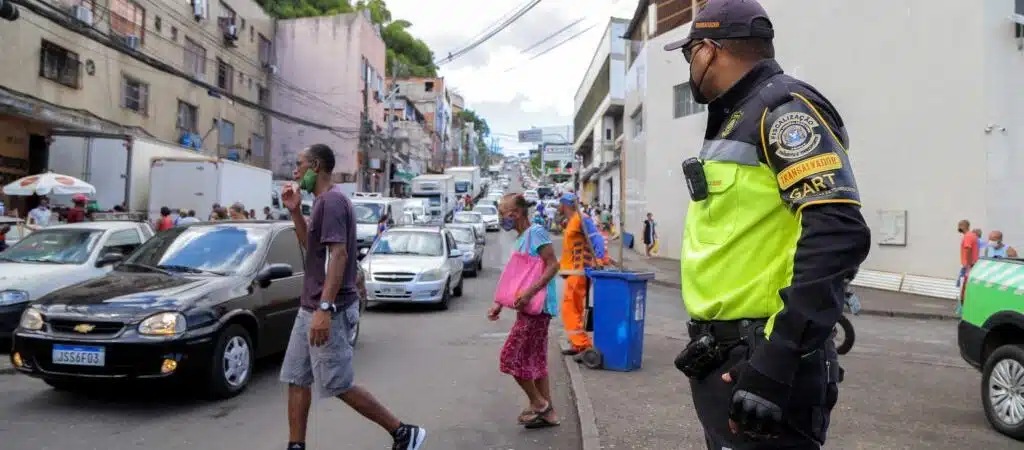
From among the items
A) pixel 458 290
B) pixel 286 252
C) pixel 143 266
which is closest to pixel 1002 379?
pixel 286 252

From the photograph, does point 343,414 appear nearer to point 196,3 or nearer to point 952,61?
point 952,61

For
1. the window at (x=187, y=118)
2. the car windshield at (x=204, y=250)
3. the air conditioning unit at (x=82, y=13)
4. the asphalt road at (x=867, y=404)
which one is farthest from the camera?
the window at (x=187, y=118)

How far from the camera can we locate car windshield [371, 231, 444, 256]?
45.7 feet

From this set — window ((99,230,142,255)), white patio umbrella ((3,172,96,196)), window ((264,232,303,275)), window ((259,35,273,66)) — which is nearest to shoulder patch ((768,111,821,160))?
window ((264,232,303,275))

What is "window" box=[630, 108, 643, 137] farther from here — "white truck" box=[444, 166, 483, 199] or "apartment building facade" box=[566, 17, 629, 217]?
"white truck" box=[444, 166, 483, 199]

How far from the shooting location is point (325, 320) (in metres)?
4.34

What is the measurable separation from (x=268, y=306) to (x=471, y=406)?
223 centimetres

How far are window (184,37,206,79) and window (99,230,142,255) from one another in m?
19.4

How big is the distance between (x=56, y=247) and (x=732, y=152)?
9564 mm

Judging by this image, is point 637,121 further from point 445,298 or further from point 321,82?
point 445,298

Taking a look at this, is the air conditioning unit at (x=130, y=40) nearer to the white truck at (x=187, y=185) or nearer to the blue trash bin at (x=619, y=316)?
the white truck at (x=187, y=185)

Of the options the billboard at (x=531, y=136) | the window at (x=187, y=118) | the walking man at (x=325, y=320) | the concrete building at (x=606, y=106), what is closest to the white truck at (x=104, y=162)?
the window at (x=187, y=118)

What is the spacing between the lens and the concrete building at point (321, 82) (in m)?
40.2

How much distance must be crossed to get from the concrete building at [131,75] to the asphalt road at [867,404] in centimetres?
1099
